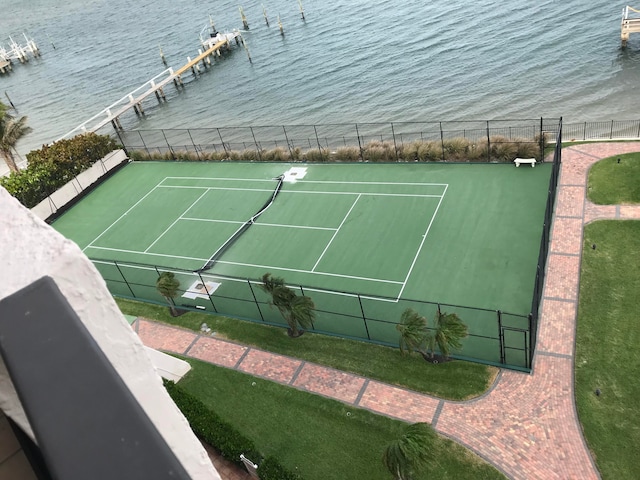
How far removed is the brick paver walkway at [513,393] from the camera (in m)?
14.9

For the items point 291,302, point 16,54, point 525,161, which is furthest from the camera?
point 16,54

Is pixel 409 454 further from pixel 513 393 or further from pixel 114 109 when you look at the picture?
pixel 114 109

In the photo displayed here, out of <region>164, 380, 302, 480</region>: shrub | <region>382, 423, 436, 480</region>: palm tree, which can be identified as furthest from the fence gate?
<region>164, 380, 302, 480</region>: shrub

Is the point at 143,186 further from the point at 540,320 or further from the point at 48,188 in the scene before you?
the point at 540,320

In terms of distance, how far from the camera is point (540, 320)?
18844 millimetres

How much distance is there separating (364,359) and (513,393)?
16.7 feet

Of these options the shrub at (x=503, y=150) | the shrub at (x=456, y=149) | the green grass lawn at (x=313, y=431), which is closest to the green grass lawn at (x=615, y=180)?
the shrub at (x=503, y=150)

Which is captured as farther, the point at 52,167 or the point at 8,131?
the point at 8,131

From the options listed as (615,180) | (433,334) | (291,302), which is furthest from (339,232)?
(615,180)

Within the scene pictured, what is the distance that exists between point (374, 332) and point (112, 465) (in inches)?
707

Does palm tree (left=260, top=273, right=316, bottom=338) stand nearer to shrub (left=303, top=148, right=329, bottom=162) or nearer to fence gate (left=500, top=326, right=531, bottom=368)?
fence gate (left=500, top=326, right=531, bottom=368)

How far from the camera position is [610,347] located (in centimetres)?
1720

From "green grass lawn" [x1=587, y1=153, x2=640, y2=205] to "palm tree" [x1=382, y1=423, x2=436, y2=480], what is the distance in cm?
1629

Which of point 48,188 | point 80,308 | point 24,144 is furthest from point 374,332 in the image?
point 24,144
